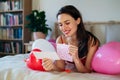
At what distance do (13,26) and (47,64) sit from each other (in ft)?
8.08

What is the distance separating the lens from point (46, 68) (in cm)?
137

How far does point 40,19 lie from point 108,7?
106cm

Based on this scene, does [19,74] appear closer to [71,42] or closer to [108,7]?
[71,42]

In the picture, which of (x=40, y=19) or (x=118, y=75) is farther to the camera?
(x=40, y=19)

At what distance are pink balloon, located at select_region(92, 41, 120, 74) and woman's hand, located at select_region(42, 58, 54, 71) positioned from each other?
30 centimetres

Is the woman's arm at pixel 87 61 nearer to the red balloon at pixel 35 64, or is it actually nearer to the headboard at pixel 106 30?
the red balloon at pixel 35 64

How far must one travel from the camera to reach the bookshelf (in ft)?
11.4

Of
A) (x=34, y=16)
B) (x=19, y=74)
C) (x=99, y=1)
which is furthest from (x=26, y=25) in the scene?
(x=19, y=74)

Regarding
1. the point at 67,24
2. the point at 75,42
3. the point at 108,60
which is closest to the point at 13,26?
→ the point at 75,42

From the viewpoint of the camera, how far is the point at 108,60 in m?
1.29

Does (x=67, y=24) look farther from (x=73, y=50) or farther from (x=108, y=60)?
(x=108, y=60)

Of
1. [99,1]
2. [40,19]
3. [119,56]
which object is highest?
[99,1]

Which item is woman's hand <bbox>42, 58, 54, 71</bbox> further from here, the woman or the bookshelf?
the bookshelf

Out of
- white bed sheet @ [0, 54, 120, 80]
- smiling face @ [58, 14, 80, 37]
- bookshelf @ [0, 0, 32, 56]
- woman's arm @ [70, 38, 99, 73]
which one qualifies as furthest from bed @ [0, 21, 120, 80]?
bookshelf @ [0, 0, 32, 56]
